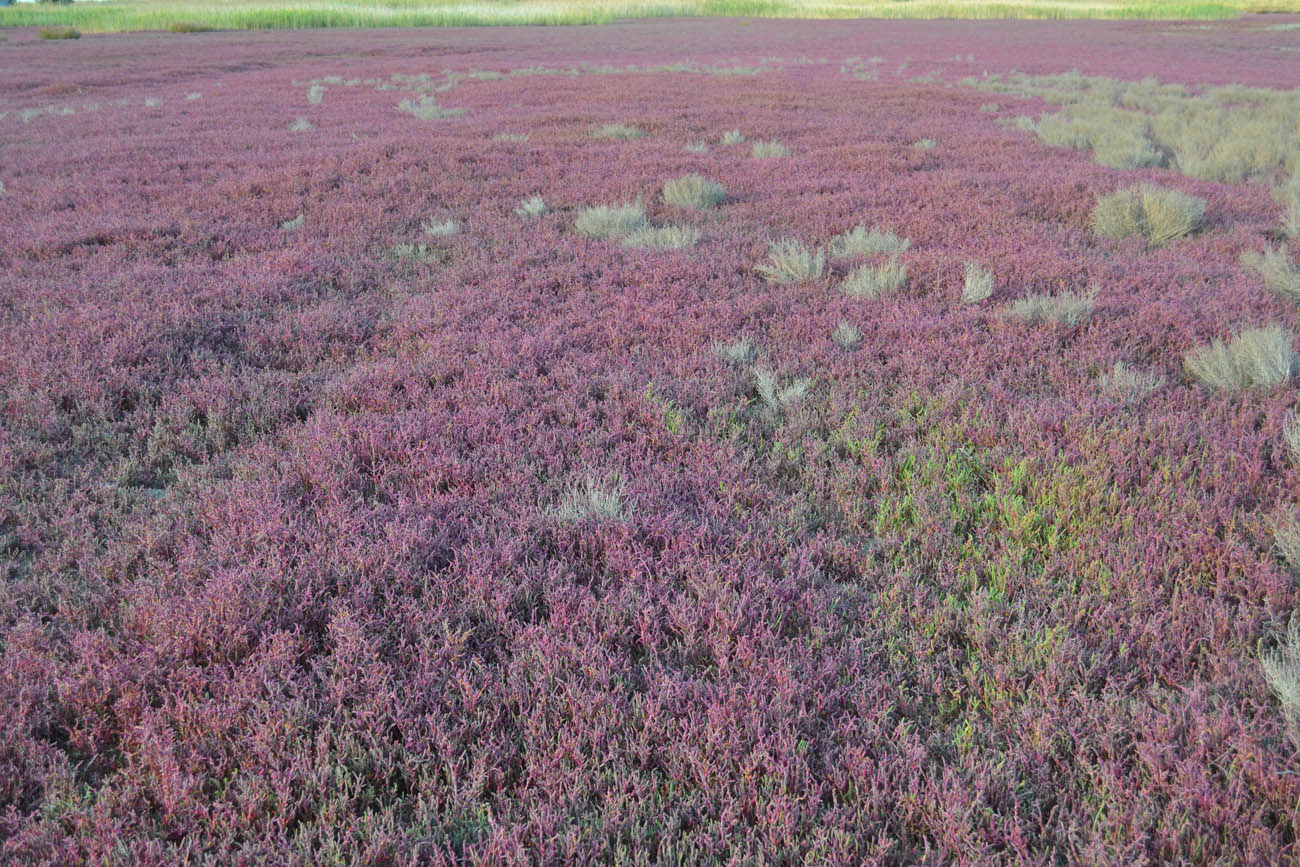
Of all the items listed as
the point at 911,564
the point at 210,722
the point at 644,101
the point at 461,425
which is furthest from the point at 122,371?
the point at 644,101

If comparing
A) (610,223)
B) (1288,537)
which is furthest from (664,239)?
(1288,537)

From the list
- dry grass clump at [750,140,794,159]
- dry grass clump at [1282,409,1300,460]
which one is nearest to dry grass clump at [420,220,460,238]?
dry grass clump at [750,140,794,159]

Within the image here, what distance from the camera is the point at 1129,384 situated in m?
4.40

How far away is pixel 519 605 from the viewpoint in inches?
113

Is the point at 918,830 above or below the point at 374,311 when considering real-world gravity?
below

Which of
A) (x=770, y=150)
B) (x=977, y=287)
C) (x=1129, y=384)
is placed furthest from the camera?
(x=770, y=150)

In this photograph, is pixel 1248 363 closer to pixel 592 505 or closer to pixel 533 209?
pixel 592 505

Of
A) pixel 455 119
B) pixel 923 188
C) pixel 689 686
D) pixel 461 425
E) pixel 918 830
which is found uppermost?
pixel 455 119

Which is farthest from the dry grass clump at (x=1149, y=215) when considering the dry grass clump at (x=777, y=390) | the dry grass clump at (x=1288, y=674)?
the dry grass clump at (x=1288, y=674)

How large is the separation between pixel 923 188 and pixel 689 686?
368 inches

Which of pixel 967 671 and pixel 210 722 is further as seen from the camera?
pixel 967 671

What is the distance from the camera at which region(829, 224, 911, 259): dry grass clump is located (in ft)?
24.1

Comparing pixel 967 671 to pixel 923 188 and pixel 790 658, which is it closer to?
pixel 790 658

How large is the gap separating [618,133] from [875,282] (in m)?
10.1
